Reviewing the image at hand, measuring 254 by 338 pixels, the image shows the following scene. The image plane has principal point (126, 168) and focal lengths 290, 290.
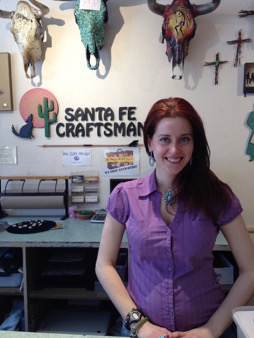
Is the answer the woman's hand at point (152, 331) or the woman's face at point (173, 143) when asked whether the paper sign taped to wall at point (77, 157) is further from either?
the woman's hand at point (152, 331)

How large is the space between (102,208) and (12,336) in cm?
135

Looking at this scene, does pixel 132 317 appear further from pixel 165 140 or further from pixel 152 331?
pixel 165 140

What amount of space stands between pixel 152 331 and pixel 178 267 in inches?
8.1

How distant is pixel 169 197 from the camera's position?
101 cm

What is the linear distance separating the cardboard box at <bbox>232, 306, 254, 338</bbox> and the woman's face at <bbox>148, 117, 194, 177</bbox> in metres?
0.44

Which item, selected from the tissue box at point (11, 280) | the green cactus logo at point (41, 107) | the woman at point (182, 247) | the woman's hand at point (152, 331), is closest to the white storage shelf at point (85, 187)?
the green cactus logo at point (41, 107)

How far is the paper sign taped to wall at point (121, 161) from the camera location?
207 centimetres

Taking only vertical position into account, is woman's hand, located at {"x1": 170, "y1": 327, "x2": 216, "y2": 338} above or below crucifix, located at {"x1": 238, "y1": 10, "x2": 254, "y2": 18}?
below

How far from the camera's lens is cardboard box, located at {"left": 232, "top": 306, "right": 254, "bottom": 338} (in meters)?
0.66

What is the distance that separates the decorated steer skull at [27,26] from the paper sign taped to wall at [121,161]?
2.69 ft

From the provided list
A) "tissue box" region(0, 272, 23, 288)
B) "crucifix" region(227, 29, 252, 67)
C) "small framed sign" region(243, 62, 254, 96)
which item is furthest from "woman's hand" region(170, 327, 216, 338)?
"crucifix" region(227, 29, 252, 67)

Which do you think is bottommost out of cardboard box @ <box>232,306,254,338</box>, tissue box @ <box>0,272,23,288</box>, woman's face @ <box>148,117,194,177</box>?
tissue box @ <box>0,272,23,288</box>

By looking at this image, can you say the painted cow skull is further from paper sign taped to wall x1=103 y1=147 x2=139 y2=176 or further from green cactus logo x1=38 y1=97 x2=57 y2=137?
paper sign taped to wall x1=103 y1=147 x2=139 y2=176

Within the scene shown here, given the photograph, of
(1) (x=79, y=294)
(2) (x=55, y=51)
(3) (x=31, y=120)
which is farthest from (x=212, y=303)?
(2) (x=55, y=51)
